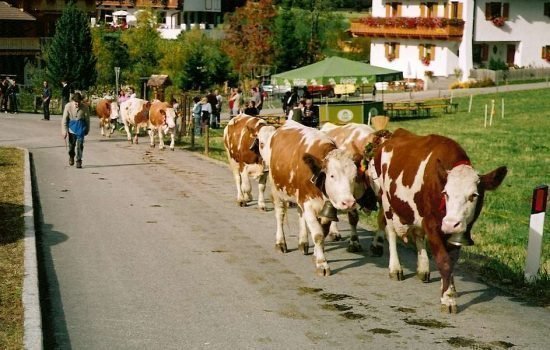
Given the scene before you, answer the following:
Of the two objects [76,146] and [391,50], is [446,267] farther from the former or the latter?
[391,50]

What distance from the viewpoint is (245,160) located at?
18031 millimetres

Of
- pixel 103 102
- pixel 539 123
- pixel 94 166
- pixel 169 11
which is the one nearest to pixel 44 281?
pixel 94 166

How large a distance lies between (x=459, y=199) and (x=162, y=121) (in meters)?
20.0

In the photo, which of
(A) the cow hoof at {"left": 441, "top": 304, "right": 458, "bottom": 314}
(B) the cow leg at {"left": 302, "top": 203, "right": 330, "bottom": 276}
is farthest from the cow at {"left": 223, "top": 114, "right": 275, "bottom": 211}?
(A) the cow hoof at {"left": 441, "top": 304, "right": 458, "bottom": 314}

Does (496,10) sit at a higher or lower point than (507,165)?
higher

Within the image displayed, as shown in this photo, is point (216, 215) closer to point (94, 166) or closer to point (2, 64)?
point (94, 166)

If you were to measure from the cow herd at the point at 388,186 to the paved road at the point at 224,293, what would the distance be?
41cm

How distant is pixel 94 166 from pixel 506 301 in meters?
15.3

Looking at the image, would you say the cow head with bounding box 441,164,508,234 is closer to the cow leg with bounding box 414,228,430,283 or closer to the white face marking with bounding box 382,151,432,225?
the white face marking with bounding box 382,151,432,225

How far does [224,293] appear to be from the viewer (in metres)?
11.3

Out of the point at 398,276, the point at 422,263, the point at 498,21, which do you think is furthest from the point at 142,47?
the point at 422,263

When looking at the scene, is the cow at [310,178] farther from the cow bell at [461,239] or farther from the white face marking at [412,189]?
the cow bell at [461,239]

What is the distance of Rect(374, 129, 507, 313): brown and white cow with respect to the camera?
10172 mm

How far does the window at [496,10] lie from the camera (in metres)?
68.4
